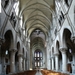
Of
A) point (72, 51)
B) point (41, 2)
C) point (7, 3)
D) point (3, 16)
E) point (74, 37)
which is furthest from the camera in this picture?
point (41, 2)

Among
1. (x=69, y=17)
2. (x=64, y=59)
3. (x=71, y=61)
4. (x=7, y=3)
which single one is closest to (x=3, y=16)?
(x=7, y=3)

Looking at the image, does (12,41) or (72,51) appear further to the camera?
(72,51)

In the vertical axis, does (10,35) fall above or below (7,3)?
below

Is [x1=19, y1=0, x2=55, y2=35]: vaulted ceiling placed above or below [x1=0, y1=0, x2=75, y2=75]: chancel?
above

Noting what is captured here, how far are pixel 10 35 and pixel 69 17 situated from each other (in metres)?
10.9

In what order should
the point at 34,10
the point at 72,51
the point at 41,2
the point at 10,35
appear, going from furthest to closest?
the point at 34,10 → the point at 41,2 → the point at 72,51 → the point at 10,35

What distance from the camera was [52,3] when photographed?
36.9m

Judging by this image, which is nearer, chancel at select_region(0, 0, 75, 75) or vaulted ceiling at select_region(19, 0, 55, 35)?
chancel at select_region(0, 0, 75, 75)

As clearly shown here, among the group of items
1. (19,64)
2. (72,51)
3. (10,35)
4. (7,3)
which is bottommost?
(19,64)

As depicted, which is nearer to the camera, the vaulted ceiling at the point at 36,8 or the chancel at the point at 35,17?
the chancel at the point at 35,17

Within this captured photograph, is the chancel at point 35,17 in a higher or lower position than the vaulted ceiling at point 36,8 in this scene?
lower

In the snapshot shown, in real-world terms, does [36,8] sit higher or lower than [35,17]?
higher

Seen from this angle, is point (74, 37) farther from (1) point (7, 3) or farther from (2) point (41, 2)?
(2) point (41, 2)

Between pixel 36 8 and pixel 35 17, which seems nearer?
pixel 36 8
